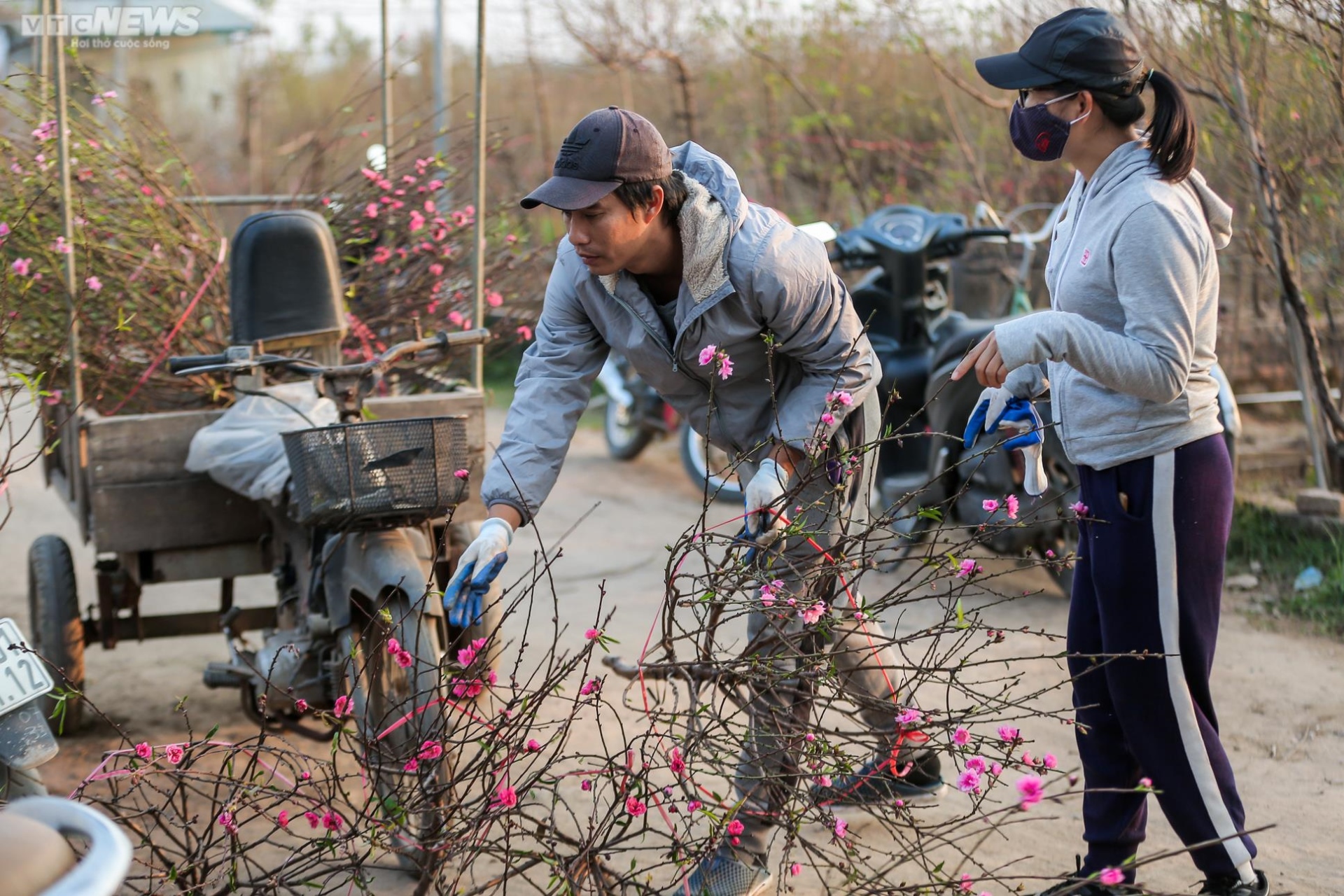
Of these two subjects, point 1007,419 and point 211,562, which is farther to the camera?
point 211,562

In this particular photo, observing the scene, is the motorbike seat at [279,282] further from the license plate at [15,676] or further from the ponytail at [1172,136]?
the ponytail at [1172,136]

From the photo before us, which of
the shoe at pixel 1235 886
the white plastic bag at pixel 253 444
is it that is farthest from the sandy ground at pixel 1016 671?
the white plastic bag at pixel 253 444

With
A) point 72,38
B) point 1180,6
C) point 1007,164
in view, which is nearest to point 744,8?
point 1007,164

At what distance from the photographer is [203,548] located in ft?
12.8

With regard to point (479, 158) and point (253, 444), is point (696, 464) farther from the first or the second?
point (253, 444)

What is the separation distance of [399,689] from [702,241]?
1415 mm

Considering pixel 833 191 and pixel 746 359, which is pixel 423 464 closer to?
pixel 746 359

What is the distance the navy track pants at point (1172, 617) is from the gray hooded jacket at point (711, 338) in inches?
23.3

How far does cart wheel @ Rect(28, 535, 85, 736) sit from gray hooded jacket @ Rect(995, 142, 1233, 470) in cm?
293

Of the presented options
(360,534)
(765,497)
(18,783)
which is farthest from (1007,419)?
(18,783)

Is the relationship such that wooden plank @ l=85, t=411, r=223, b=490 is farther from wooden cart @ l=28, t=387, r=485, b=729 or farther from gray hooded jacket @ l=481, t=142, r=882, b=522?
gray hooded jacket @ l=481, t=142, r=882, b=522

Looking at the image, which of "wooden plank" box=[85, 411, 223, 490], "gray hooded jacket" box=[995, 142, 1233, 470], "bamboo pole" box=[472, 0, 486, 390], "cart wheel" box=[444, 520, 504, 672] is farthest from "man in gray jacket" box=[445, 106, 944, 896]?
"wooden plank" box=[85, 411, 223, 490]

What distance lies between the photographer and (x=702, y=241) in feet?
8.77

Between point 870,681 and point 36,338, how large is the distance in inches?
108
